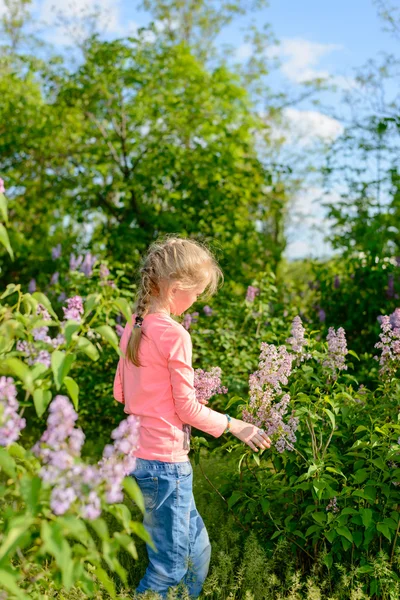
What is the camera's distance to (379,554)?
9.07 ft

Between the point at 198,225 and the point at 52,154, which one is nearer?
the point at 198,225

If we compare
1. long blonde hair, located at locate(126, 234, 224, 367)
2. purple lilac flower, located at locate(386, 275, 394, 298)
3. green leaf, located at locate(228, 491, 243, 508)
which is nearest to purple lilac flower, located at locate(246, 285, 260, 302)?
purple lilac flower, located at locate(386, 275, 394, 298)

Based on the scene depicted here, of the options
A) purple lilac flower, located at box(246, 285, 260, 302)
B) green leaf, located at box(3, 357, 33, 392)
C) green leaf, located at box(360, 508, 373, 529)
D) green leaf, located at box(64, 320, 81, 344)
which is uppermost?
green leaf, located at box(64, 320, 81, 344)

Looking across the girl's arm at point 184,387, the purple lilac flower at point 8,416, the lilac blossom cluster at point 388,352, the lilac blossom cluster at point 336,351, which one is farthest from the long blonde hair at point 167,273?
the purple lilac flower at point 8,416


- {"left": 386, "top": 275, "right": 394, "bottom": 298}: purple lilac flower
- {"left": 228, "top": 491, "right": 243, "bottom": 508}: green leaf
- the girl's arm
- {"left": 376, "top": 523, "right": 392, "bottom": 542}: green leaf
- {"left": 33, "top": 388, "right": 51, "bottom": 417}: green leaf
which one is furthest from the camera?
{"left": 386, "top": 275, "right": 394, "bottom": 298}: purple lilac flower

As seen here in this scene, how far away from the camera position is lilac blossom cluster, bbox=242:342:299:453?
106 inches

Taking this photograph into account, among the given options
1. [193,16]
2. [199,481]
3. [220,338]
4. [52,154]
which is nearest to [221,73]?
[52,154]

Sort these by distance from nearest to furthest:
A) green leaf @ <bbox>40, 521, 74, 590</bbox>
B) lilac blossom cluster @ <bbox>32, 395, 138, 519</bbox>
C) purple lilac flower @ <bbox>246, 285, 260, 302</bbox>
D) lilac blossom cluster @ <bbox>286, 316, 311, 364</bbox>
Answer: green leaf @ <bbox>40, 521, 74, 590</bbox> → lilac blossom cluster @ <bbox>32, 395, 138, 519</bbox> → lilac blossom cluster @ <bbox>286, 316, 311, 364</bbox> → purple lilac flower @ <bbox>246, 285, 260, 302</bbox>

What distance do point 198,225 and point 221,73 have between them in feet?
5.48

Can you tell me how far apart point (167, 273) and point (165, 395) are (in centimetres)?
46

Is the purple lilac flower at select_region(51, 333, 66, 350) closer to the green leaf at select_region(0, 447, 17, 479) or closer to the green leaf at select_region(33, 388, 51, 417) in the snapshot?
the green leaf at select_region(33, 388, 51, 417)

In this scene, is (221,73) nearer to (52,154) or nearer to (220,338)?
(52,154)

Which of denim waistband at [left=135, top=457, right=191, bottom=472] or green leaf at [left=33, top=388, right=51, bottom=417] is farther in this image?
denim waistband at [left=135, top=457, right=191, bottom=472]

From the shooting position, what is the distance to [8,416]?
59.5 inches
